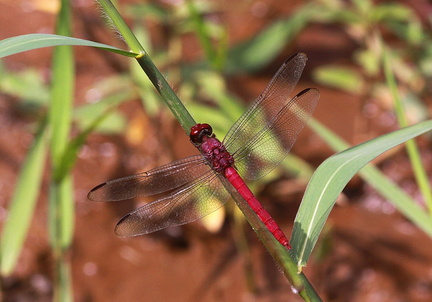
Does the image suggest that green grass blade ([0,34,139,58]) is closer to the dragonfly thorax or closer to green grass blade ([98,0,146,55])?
green grass blade ([98,0,146,55])

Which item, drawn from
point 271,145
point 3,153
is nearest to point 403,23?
point 271,145

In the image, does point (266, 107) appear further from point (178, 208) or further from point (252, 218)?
point (252, 218)

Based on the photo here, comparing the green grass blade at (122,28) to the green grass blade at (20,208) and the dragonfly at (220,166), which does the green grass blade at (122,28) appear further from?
the green grass blade at (20,208)

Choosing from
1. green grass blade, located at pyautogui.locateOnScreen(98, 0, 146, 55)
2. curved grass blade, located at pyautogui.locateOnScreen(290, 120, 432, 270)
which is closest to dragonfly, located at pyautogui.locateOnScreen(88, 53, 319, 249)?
curved grass blade, located at pyautogui.locateOnScreen(290, 120, 432, 270)

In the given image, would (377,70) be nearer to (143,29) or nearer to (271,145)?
(143,29)

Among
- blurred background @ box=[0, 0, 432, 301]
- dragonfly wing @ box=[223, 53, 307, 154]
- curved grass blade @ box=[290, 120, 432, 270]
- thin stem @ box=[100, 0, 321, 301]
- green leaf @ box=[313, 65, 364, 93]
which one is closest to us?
thin stem @ box=[100, 0, 321, 301]

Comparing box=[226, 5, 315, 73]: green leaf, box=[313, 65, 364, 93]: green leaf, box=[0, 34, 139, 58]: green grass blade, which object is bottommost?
box=[313, 65, 364, 93]: green leaf

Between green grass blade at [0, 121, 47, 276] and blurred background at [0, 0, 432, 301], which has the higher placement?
green grass blade at [0, 121, 47, 276]
